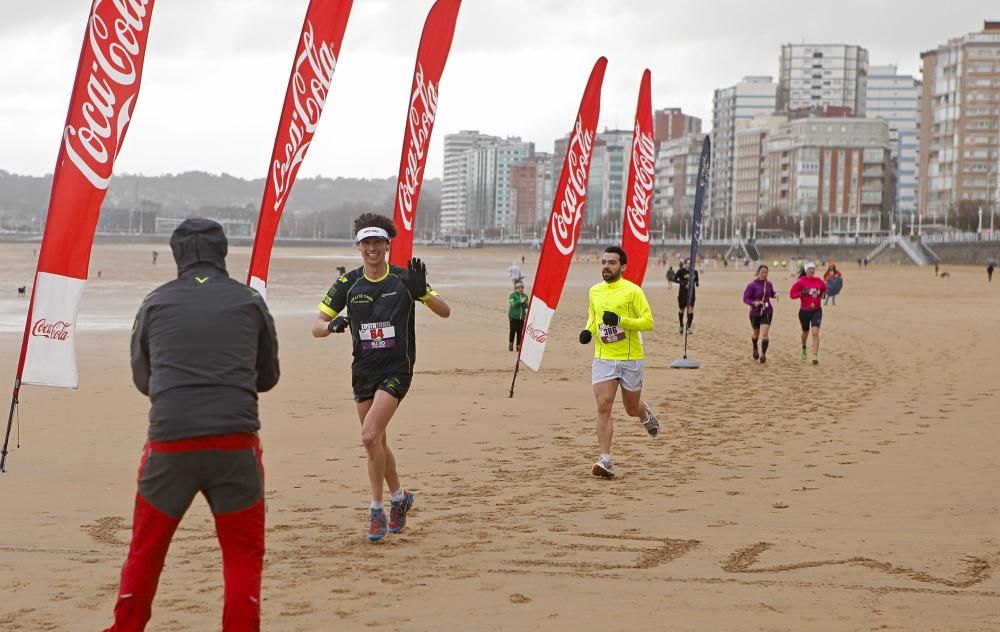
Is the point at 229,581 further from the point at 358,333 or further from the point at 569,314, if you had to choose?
the point at 569,314

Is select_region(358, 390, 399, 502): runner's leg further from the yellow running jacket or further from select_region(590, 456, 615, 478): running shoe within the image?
the yellow running jacket

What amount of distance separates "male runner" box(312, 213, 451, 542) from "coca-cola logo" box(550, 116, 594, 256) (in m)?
6.14

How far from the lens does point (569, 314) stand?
1230 inches

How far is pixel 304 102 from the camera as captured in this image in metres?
8.72

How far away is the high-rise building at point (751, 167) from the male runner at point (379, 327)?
169 m

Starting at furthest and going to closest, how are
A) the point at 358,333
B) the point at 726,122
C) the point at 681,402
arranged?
the point at 726,122 → the point at 681,402 → the point at 358,333

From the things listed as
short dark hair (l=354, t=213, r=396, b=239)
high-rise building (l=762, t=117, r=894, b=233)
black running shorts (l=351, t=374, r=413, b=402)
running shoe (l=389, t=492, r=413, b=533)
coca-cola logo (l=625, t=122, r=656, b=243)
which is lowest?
running shoe (l=389, t=492, r=413, b=533)

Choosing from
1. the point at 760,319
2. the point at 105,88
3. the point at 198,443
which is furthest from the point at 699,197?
the point at 198,443

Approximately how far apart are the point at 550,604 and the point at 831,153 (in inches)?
6339

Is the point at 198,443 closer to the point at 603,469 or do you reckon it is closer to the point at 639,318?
the point at 603,469

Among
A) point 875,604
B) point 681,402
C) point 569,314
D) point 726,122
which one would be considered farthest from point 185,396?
point 726,122

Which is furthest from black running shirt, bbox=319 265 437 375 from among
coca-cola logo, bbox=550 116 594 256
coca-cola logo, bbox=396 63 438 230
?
coca-cola logo, bbox=550 116 594 256

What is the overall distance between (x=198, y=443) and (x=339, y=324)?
2279 mm

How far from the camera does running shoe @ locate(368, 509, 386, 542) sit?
6.27 meters
